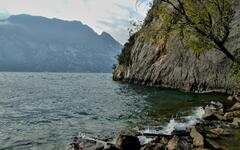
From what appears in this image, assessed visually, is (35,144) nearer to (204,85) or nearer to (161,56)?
(204,85)

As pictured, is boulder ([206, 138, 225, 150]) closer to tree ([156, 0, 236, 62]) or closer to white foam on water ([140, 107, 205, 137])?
white foam on water ([140, 107, 205, 137])

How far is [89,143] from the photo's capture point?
26938mm

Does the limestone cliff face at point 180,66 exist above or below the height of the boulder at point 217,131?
above

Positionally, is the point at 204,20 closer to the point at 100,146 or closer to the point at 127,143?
the point at 127,143

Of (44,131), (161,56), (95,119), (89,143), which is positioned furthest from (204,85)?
(89,143)

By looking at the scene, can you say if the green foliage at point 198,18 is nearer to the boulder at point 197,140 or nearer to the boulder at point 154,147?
the boulder at point 197,140

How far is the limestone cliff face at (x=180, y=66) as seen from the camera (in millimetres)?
80812

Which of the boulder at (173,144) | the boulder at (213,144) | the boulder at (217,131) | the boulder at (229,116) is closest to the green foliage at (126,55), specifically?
the boulder at (229,116)

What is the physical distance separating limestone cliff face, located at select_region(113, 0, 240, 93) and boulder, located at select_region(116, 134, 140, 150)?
122 ft

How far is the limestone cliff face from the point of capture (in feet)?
265

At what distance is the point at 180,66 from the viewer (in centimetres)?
9631

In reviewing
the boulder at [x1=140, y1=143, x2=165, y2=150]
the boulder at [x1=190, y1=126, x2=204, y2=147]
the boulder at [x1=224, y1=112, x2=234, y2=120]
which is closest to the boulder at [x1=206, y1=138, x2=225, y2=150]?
the boulder at [x1=190, y1=126, x2=204, y2=147]

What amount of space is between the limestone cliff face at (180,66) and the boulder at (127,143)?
37187mm

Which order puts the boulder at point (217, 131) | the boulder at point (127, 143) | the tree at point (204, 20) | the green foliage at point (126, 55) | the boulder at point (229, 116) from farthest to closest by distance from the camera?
the green foliage at point (126, 55)
the boulder at point (229, 116)
the boulder at point (217, 131)
the boulder at point (127, 143)
the tree at point (204, 20)
